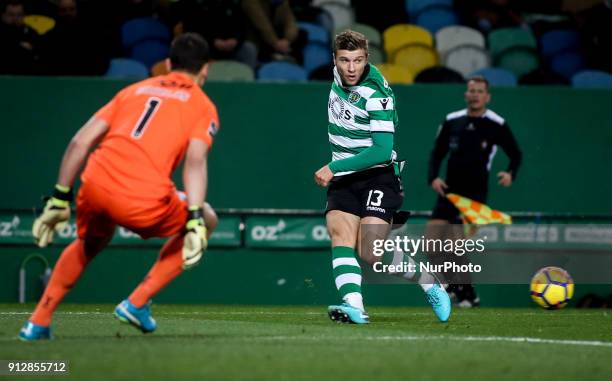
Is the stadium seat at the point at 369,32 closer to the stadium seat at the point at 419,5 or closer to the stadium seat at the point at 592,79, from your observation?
the stadium seat at the point at 419,5

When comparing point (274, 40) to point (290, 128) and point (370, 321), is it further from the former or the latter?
point (370, 321)

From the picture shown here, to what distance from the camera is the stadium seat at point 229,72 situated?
14.1 meters

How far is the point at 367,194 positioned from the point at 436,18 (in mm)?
7692

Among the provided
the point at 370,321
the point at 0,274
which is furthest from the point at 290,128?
the point at 370,321

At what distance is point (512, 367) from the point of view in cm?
598

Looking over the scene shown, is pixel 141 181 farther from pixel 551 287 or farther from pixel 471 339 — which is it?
pixel 551 287

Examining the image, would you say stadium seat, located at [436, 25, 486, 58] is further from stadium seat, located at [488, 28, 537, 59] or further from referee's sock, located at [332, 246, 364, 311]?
referee's sock, located at [332, 246, 364, 311]

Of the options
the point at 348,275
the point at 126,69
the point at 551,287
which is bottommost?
the point at 551,287

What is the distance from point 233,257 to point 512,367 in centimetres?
801

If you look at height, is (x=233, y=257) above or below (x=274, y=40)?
below

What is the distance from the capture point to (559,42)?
51.2 ft

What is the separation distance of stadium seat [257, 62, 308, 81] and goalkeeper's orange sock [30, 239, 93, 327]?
7.58 meters

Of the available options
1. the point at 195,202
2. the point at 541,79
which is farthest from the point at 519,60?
the point at 195,202

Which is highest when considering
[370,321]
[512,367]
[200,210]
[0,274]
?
[200,210]
